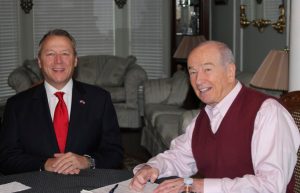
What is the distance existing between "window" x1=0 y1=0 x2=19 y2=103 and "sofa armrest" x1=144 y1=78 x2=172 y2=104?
2.68 meters

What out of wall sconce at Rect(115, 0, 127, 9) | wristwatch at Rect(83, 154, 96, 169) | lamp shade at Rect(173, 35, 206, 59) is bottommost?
wristwatch at Rect(83, 154, 96, 169)

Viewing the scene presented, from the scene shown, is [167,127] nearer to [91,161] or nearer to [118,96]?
[118,96]

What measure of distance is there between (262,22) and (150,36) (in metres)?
3.42

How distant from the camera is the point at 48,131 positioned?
256 centimetres

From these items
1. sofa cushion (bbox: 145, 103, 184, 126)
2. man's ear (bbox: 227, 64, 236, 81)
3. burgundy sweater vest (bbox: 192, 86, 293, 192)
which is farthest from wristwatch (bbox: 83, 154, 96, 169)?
sofa cushion (bbox: 145, 103, 184, 126)

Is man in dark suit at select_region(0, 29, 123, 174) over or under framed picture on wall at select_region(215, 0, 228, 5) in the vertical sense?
under

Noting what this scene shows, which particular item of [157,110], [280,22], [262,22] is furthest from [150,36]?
[280,22]

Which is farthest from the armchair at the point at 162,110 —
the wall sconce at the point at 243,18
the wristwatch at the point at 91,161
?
the wristwatch at the point at 91,161

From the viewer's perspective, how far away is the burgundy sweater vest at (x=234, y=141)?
2057mm

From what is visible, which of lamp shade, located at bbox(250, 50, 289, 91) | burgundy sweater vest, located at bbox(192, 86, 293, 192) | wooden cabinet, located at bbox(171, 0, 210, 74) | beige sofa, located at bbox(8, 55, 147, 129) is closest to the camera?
burgundy sweater vest, located at bbox(192, 86, 293, 192)

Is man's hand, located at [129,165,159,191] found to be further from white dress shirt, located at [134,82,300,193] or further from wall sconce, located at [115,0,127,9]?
wall sconce, located at [115,0,127,9]

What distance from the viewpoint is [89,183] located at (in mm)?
2068

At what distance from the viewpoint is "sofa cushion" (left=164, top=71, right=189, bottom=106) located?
6625 mm

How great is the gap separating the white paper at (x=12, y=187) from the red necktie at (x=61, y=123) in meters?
0.51
